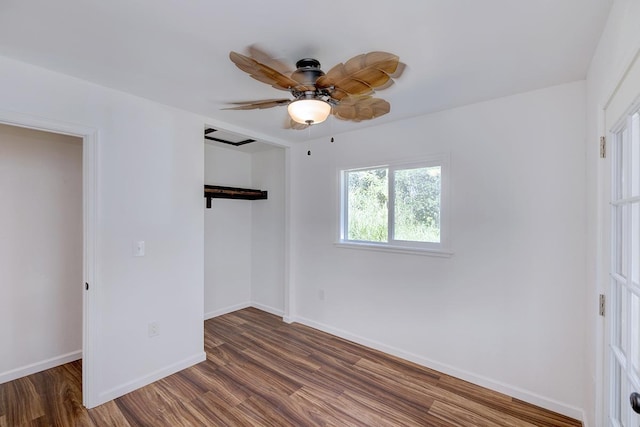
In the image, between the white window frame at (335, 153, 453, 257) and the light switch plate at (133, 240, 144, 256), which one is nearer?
the light switch plate at (133, 240, 144, 256)

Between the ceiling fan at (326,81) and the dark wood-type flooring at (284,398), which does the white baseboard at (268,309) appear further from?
the ceiling fan at (326,81)

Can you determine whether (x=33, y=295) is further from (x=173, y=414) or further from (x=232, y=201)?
(x=232, y=201)

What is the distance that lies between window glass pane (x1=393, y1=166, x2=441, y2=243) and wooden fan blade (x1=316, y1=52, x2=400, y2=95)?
141 centimetres

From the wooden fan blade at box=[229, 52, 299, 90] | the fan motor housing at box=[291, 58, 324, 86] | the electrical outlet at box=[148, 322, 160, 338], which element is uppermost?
the fan motor housing at box=[291, 58, 324, 86]

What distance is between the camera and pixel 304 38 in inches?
58.5

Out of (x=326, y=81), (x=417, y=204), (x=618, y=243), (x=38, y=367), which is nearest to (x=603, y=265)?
(x=618, y=243)

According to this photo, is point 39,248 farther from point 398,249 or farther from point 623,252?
point 623,252

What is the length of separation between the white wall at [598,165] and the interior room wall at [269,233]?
123 inches

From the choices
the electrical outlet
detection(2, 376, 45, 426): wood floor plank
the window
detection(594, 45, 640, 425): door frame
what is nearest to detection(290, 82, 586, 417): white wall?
the window

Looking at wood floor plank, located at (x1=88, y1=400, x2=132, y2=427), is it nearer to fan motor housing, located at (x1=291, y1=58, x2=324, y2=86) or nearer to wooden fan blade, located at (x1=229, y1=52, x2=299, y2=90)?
wooden fan blade, located at (x1=229, y1=52, x2=299, y2=90)

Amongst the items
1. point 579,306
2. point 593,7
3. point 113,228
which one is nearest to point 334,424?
point 579,306

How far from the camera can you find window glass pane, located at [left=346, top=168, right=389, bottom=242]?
9.93ft

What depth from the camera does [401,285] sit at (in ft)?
9.19

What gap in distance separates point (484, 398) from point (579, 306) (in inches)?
38.2
